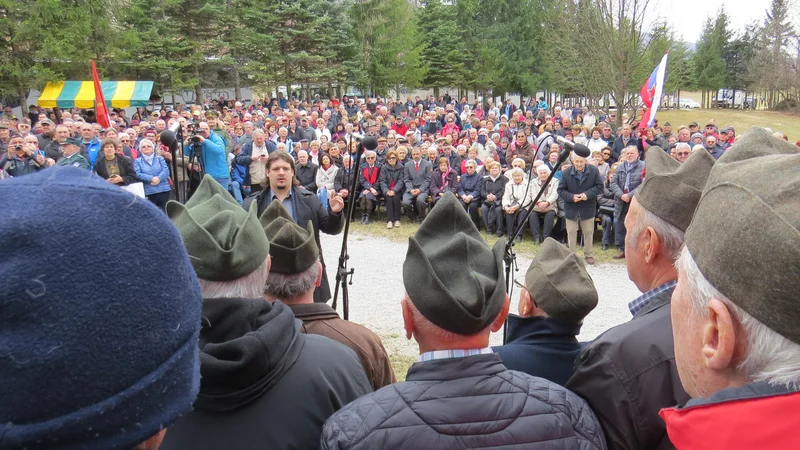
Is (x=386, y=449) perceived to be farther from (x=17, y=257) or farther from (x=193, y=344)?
(x=17, y=257)

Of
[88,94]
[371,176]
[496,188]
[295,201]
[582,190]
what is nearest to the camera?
[295,201]

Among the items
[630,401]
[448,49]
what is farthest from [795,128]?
[630,401]

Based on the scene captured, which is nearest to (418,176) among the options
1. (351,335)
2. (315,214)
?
(315,214)

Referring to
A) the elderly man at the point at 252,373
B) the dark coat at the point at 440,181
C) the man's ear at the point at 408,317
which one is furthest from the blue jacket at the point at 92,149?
the man's ear at the point at 408,317

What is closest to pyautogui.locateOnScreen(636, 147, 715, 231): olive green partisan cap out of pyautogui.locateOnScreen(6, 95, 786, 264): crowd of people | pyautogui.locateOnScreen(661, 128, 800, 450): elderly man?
pyautogui.locateOnScreen(661, 128, 800, 450): elderly man

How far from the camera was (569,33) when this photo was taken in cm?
2314

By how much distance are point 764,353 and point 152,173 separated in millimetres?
9509

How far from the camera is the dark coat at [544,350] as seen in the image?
2303 mm

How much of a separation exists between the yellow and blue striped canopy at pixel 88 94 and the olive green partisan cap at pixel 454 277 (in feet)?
79.9

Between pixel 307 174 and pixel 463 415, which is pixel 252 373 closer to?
pixel 463 415

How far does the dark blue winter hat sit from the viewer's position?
0.70 m

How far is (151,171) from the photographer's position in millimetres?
9234

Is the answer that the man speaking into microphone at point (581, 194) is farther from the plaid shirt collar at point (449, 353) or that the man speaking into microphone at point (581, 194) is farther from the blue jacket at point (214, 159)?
the plaid shirt collar at point (449, 353)

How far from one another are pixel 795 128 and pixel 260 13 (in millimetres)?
29675
